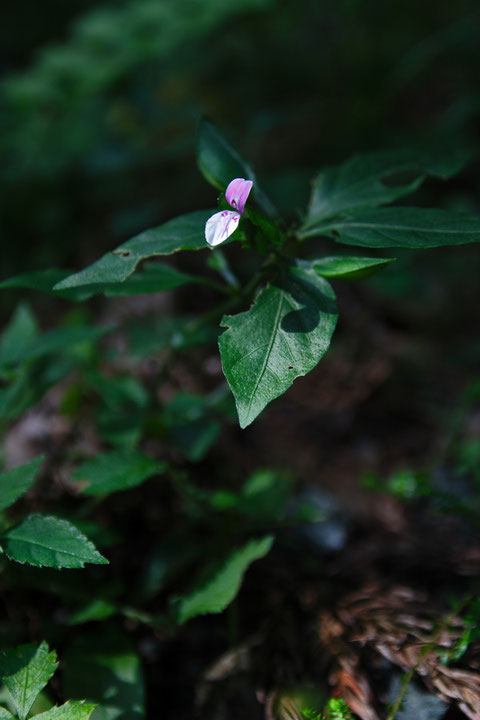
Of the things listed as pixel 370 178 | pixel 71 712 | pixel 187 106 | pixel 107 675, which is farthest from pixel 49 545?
pixel 187 106

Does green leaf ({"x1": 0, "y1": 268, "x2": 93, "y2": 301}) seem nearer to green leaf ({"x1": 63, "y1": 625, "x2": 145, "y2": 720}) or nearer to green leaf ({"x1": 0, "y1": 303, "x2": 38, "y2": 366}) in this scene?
green leaf ({"x1": 0, "y1": 303, "x2": 38, "y2": 366})

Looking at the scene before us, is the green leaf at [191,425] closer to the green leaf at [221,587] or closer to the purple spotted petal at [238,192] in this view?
the green leaf at [221,587]

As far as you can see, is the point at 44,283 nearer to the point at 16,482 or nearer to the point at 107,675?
the point at 16,482

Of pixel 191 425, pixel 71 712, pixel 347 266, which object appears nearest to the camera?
pixel 71 712

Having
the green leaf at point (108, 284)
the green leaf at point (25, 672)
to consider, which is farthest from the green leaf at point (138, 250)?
the green leaf at point (25, 672)

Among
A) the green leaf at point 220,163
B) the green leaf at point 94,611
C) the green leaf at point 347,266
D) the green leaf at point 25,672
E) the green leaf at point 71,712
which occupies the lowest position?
the green leaf at point 94,611

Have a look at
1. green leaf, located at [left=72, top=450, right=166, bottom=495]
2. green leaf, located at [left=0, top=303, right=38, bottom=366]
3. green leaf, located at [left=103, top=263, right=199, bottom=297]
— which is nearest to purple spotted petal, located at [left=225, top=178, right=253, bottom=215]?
green leaf, located at [left=103, top=263, right=199, bottom=297]
